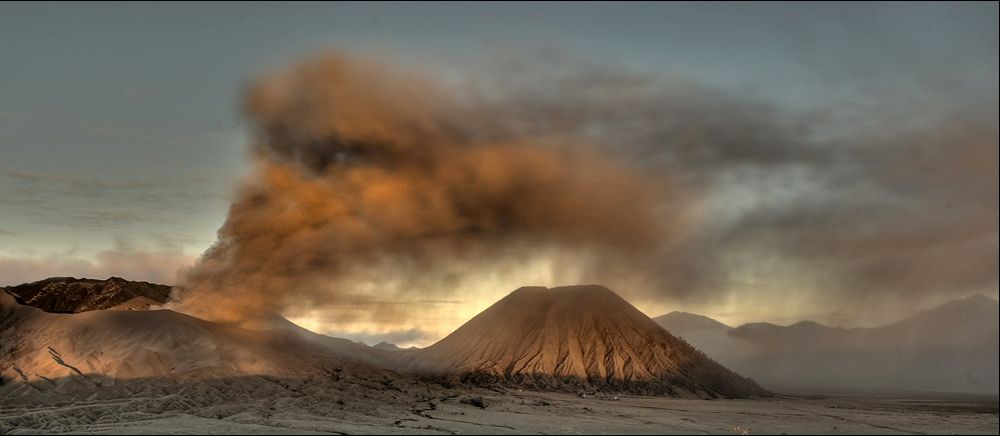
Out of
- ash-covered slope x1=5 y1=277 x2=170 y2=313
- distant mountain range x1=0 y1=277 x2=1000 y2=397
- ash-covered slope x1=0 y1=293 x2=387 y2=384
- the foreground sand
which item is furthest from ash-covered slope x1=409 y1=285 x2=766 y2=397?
ash-covered slope x1=5 y1=277 x2=170 y2=313

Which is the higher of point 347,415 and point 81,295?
point 81,295

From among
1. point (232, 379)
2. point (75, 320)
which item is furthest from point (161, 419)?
point (75, 320)

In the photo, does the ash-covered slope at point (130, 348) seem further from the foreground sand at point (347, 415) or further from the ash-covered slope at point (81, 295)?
the ash-covered slope at point (81, 295)

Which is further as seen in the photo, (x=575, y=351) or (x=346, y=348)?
(x=346, y=348)

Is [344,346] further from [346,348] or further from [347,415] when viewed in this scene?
[347,415]

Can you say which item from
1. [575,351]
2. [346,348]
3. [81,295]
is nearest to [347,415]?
[81,295]

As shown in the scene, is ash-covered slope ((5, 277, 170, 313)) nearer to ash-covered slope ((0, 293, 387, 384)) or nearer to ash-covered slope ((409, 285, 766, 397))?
ash-covered slope ((0, 293, 387, 384))

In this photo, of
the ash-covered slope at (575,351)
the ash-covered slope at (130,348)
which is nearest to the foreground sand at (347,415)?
the ash-covered slope at (130,348)

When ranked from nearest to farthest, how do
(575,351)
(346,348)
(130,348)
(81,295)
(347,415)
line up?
(347,415) < (130,348) < (81,295) < (575,351) < (346,348)

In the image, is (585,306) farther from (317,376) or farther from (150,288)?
(150,288)
